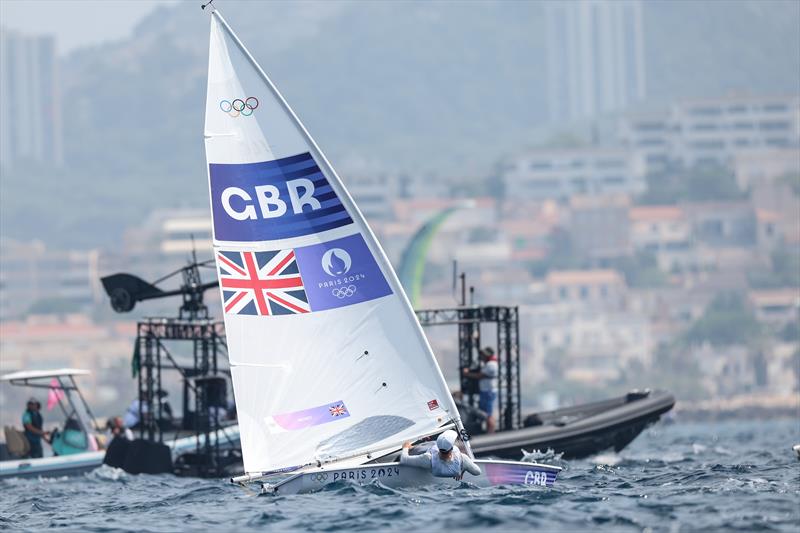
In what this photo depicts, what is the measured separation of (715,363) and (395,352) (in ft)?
398

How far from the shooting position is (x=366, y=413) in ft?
69.9

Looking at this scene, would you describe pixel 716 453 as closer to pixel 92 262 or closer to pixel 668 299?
pixel 668 299

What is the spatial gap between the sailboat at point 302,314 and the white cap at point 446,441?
572mm

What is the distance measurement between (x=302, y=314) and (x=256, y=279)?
0.64 m

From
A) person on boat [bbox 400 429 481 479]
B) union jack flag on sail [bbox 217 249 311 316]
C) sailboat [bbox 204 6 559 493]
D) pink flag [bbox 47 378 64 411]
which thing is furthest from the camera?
pink flag [bbox 47 378 64 411]

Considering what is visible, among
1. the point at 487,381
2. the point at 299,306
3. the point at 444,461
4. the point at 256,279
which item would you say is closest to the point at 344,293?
the point at 299,306

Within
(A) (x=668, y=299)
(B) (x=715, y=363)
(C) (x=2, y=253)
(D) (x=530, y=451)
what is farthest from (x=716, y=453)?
(C) (x=2, y=253)

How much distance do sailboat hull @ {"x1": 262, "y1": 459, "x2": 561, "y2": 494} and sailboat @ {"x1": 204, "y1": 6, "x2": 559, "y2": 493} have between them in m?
0.02

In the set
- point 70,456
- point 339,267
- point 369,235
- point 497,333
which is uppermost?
point 369,235

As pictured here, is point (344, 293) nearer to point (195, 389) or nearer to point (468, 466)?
point (468, 466)

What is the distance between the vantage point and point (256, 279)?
69.6ft

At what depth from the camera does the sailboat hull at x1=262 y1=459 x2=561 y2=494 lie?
67.9 ft

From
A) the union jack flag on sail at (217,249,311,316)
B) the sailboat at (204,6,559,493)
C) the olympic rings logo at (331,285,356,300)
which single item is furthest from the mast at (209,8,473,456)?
the union jack flag on sail at (217,249,311,316)

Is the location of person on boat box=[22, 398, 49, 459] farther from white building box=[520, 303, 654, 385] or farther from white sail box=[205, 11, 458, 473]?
white building box=[520, 303, 654, 385]
